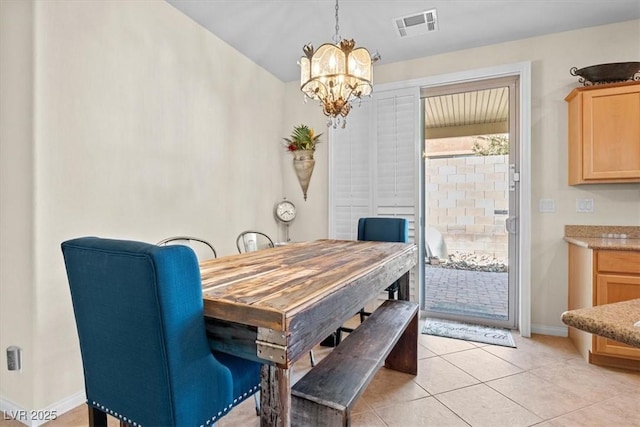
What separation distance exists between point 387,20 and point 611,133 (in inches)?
79.7

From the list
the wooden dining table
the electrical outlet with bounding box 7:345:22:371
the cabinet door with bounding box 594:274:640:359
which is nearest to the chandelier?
the wooden dining table

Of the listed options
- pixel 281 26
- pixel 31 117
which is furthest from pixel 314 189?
pixel 31 117

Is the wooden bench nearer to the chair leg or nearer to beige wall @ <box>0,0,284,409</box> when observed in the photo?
the chair leg

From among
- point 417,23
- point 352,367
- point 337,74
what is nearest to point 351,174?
point 417,23

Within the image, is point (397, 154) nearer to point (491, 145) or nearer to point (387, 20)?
point (491, 145)

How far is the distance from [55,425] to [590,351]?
3.54m

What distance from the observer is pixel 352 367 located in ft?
5.31

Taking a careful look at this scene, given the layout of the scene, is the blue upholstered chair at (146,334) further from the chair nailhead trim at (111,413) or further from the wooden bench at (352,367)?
the wooden bench at (352,367)

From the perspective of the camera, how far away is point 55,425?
186cm

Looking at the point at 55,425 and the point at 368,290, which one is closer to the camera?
the point at 368,290

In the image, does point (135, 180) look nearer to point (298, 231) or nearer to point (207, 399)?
point (207, 399)

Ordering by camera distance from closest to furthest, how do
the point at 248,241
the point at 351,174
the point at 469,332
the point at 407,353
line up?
the point at 407,353 < the point at 469,332 < the point at 248,241 < the point at 351,174

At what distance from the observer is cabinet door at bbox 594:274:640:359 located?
241 cm

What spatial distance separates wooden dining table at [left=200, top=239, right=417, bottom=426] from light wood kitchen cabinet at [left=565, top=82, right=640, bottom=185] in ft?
7.32
